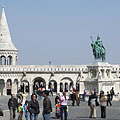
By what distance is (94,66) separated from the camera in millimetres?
34844

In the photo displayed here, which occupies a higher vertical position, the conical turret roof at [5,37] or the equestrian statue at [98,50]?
the conical turret roof at [5,37]

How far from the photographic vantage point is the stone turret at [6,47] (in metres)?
52.2

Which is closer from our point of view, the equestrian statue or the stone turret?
the equestrian statue

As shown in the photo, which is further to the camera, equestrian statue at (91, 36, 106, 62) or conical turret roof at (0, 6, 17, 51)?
conical turret roof at (0, 6, 17, 51)

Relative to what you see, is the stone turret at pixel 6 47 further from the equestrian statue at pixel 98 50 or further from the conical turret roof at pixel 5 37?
the equestrian statue at pixel 98 50

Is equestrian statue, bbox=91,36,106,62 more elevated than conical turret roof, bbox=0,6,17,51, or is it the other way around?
conical turret roof, bbox=0,6,17,51

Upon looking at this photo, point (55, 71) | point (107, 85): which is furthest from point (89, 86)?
point (55, 71)

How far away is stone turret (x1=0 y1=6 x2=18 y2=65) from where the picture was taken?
52.2 meters

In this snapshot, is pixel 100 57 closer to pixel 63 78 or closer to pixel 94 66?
pixel 94 66

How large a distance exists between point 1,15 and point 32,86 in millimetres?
9549

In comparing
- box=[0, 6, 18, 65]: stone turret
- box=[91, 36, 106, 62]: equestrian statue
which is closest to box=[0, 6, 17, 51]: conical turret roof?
box=[0, 6, 18, 65]: stone turret

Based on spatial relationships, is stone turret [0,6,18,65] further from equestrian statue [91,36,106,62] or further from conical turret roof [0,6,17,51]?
equestrian statue [91,36,106,62]

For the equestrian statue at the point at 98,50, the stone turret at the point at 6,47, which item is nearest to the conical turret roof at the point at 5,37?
the stone turret at the point at 6,47

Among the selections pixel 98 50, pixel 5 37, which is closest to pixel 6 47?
pixel 5 37
